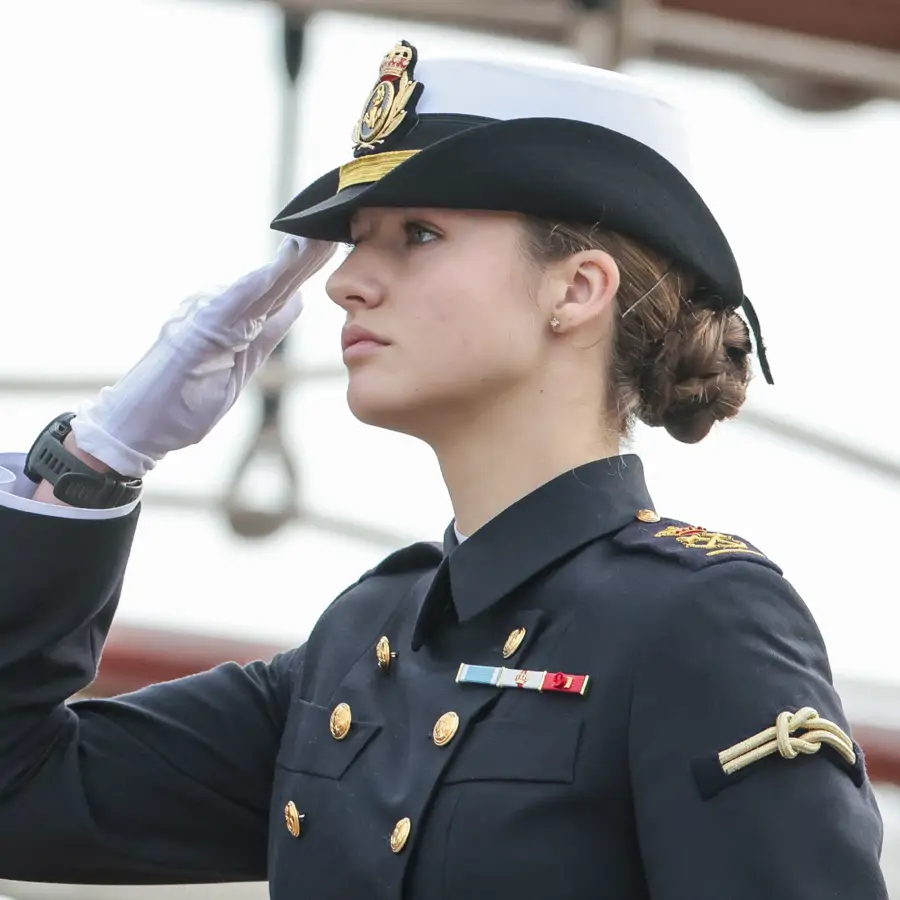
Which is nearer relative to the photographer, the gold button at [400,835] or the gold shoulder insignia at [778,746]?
the gold shoulder insignia at [778,746]

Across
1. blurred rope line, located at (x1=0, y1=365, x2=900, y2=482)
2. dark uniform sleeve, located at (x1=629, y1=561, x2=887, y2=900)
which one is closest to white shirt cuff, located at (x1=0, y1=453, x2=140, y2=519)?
dark uniform sleeve, located at (x1=629, y1=561, x2=887, y2=900)

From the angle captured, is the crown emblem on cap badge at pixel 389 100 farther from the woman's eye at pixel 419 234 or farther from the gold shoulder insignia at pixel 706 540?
the gold shoulder insignia at pixel 706 540

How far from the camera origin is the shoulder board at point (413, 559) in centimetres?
159

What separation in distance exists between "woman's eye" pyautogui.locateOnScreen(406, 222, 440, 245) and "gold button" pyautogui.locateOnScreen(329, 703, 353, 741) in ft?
1.30

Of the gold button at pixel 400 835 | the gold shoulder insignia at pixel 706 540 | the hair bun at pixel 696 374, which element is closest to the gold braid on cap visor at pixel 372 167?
the hair bun at pixel 696 374

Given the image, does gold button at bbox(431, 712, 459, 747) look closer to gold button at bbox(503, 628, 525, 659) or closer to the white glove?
gold button at bbox(503, 628, 525, 659)

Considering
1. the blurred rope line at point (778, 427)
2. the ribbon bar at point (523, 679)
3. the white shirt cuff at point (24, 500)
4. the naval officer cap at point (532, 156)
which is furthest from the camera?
the blurred rope line at point (778, 427)

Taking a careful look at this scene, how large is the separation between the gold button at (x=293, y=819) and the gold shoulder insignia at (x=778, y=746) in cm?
39

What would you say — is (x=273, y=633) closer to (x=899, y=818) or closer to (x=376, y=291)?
(x=899, y=818)

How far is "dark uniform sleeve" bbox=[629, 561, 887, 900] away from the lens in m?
1.11

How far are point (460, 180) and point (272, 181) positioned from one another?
2.59 meters

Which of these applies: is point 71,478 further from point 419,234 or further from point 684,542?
point 684,542

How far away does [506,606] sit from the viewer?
1.36 meters

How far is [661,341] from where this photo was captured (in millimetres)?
1436
